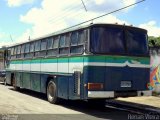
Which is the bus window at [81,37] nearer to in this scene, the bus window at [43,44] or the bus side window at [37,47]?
the bus window at [43,44]

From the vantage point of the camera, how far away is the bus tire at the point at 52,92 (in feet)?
50.7

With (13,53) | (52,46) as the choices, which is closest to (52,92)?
(52,46)

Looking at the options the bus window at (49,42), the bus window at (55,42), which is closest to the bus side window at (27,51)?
the bus window at (49,42)

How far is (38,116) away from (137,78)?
4086 millimetres

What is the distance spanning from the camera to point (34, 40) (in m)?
18.9

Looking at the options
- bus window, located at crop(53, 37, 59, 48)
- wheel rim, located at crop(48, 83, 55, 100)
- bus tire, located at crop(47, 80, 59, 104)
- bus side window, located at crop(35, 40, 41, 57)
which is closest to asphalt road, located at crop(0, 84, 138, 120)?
bus tire, located at crop(47, 80, 59, 104)

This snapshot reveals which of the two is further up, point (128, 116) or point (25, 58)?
point (25, 58)

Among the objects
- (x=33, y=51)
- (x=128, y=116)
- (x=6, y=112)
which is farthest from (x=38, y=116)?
(x=33, y=51)

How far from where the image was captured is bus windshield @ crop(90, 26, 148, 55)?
1288cm

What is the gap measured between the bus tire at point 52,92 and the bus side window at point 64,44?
5.10 ft

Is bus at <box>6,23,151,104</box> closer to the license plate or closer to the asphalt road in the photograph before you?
the license plate

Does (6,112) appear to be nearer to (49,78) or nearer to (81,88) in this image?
(81,88)

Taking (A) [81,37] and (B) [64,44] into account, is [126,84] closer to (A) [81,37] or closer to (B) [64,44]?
(A) [81,37]

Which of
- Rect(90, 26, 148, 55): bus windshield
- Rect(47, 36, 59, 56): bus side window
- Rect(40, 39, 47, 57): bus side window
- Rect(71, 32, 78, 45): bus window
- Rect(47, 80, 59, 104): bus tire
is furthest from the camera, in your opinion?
Rect(40, 39, 47, 57): bus side window
